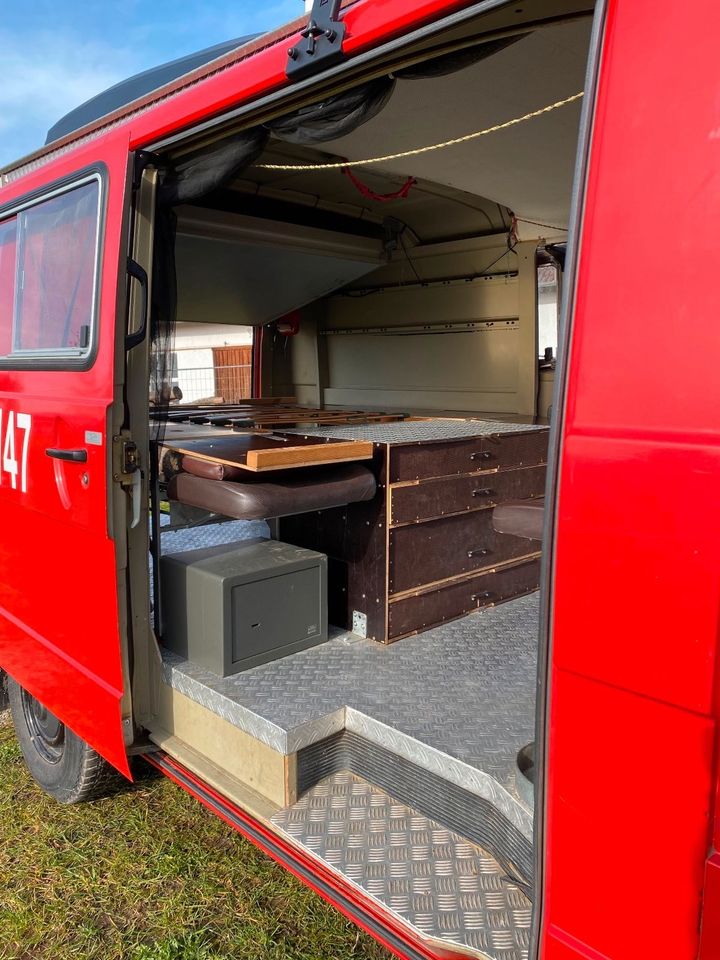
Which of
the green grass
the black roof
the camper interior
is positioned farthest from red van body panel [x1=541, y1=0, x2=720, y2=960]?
the black roof

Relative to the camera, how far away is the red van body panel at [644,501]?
1026mm

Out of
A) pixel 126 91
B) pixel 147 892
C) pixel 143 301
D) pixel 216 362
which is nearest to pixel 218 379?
pixel 216 362

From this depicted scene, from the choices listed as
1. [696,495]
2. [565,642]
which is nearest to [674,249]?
[696,495]

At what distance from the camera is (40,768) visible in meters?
3.09

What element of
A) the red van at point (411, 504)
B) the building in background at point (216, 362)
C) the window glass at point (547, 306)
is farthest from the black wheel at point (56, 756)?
the building in background at point (216, 362)

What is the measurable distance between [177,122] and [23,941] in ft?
8.19

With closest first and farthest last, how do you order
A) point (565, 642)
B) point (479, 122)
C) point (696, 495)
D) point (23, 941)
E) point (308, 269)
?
1. point (696, 495)
2. point (565, 642)
3. point (23, 941)
4. point (479, 122)
5. point (308, 269)

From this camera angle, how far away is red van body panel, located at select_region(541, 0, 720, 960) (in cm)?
103

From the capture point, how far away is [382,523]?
114 inches

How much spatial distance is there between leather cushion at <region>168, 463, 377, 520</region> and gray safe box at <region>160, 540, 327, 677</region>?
0.21 m

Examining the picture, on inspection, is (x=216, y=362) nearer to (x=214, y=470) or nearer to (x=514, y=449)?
(x=514, y=449)

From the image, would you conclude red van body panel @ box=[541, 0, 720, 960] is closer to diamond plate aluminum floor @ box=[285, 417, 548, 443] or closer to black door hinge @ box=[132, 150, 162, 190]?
black door hinge @ box=[132, 150, 162, 190]

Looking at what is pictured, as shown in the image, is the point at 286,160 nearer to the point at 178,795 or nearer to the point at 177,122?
the point at 177,122

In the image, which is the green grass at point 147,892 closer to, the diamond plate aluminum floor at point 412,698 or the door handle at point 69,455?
the diamond plate aluminum floor at point 412,698
